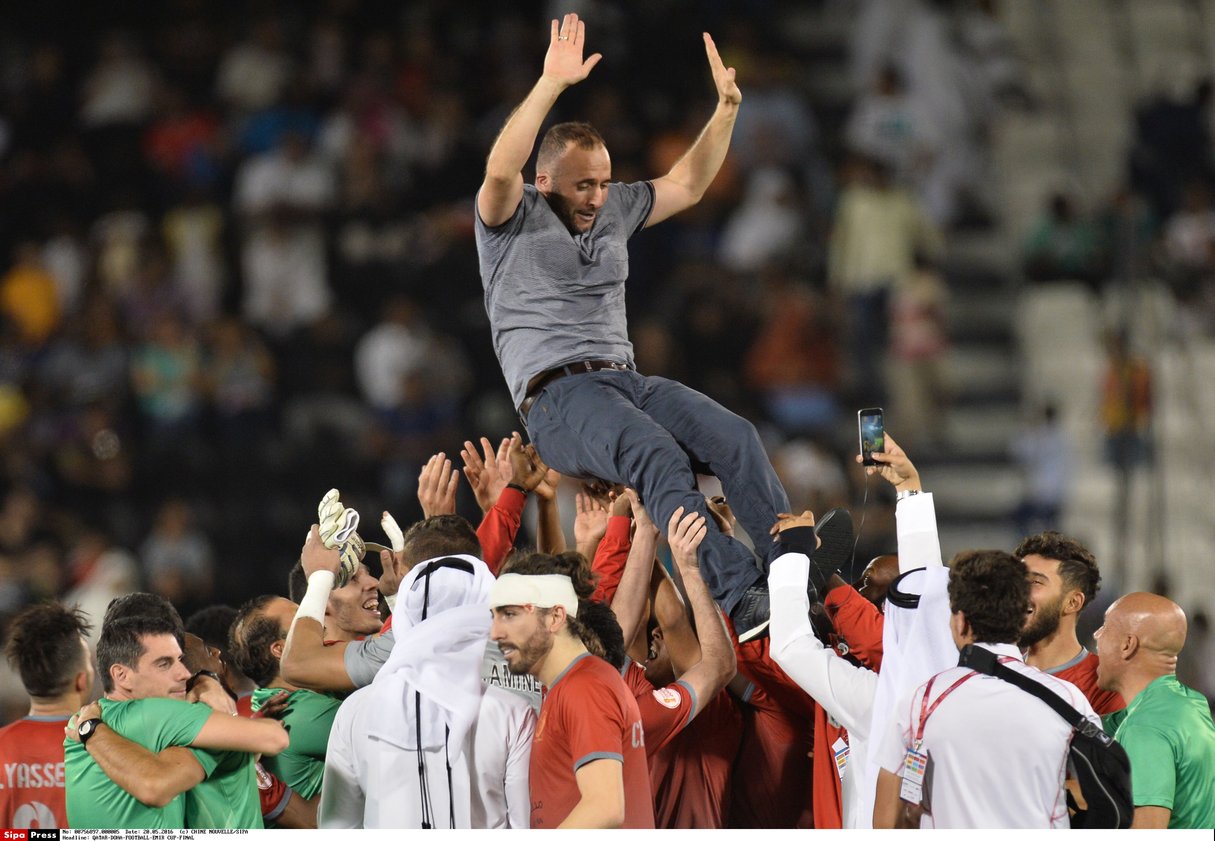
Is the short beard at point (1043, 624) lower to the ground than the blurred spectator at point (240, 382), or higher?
lower

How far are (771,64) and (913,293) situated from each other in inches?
99.5

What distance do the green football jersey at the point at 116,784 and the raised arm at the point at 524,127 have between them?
69.6 inches

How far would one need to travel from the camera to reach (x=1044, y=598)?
483 centimetres

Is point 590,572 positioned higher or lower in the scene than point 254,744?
higher

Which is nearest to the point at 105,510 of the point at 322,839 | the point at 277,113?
the point at 277,113

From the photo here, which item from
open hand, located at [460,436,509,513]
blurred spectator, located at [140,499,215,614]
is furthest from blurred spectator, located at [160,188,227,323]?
open hand, located at [460,436,509,513]

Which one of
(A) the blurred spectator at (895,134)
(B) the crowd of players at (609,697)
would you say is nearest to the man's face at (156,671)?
(B) the crowd of players at (609,697)

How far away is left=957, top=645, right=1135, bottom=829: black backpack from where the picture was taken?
416 cm

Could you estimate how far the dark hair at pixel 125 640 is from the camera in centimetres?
454

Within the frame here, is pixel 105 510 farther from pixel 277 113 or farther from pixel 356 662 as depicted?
pixel 356 662

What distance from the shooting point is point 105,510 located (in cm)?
1184

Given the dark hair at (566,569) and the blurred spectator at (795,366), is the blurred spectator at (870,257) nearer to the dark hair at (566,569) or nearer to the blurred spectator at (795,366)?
the blurred spectator at (795,366)

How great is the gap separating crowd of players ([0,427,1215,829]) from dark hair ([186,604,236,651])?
2.14ft

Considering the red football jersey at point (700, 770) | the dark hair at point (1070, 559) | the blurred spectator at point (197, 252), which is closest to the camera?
the dark hair at point (1070, 559)
